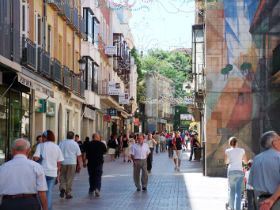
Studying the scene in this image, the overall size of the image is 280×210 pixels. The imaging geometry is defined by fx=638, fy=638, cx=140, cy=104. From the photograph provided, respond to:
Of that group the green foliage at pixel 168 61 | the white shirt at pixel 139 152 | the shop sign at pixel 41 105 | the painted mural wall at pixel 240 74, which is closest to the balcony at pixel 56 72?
the shop sign at pixel 41 105

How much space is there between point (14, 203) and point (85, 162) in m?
9.35

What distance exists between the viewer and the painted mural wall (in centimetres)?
2247

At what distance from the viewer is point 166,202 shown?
14.2 m

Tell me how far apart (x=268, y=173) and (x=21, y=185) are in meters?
2.80

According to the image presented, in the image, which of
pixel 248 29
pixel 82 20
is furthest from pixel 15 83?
pixel 82 20

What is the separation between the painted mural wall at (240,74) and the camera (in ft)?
73.7

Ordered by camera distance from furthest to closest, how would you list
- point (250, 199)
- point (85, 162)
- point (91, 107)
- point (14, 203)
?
point (91, 107) → point (85, 162) → point (250, 199) → point (14, 203)

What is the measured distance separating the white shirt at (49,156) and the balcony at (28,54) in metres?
8.86

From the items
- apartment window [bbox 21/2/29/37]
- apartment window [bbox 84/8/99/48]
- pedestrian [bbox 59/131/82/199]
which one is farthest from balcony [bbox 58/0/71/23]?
pedestrian [bbox 59/131/82/199]

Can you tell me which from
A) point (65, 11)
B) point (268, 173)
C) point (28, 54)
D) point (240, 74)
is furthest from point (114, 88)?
point (268, 173)

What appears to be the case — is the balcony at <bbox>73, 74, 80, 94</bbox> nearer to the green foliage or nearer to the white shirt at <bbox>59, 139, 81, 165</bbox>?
the white shirt at <bbox>59, 139, 81, 165</bbox>

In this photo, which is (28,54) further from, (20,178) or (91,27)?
(91,27)

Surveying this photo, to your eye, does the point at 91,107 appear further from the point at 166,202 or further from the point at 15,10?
the point at 166,202

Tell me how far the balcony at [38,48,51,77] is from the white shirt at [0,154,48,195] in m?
16.6
